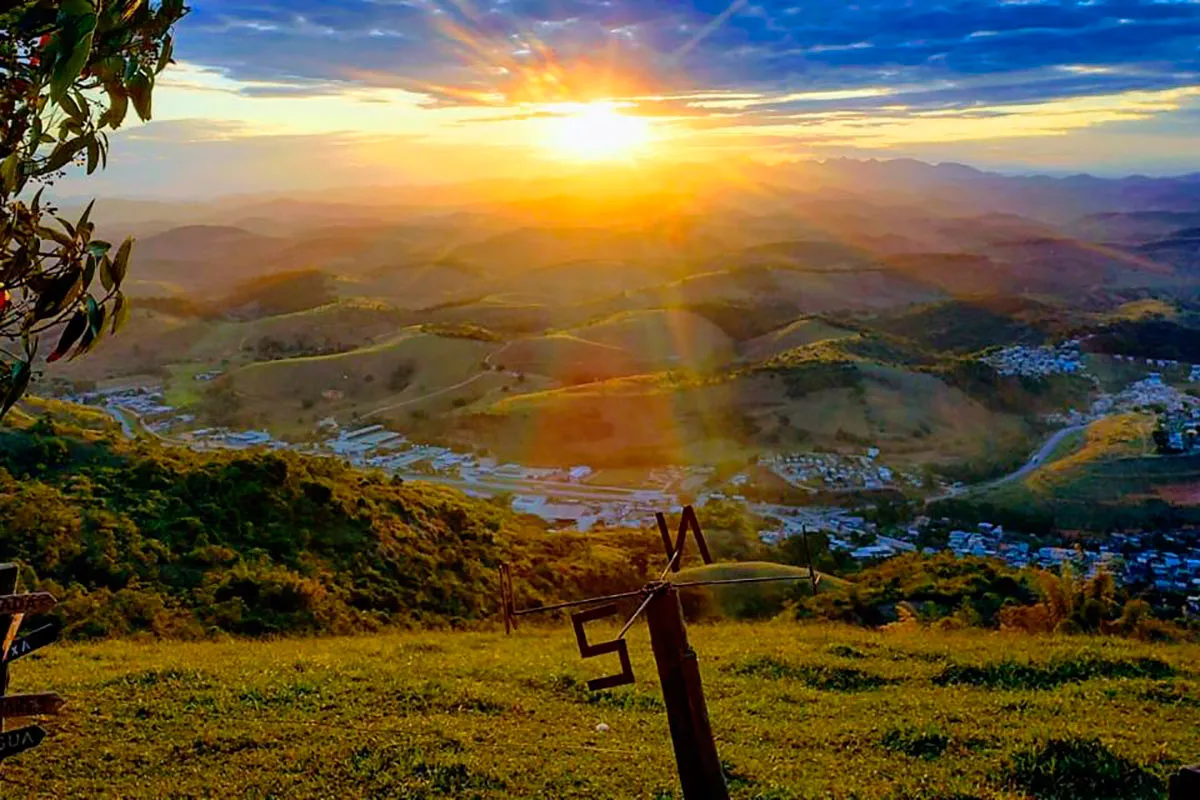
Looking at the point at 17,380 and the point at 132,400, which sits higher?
the point at 17,380

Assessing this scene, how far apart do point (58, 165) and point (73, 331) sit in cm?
65

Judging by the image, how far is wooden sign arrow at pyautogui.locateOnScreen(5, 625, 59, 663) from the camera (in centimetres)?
408

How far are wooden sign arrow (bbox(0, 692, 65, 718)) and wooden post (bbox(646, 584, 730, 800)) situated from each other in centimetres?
244

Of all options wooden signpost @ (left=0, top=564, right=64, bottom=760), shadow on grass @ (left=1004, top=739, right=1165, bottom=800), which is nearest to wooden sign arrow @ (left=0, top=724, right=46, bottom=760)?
wooden signpost @ (left=0, top=564, right=64, bottom=760)

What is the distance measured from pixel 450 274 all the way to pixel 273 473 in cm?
13577

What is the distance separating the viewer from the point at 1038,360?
69.6 metres

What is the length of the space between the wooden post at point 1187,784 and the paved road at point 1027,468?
42189 mm

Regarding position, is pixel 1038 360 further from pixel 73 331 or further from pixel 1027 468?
pixel 73 331

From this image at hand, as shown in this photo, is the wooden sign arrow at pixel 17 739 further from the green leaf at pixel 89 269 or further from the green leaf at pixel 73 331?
the green leaf at pixel 89 269

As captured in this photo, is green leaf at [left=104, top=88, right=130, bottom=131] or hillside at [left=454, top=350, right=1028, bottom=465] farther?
hillside at [left=454, top=350, right=1028, bottom=465]

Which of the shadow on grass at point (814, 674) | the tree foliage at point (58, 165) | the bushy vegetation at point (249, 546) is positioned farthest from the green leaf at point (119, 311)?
the bushy vegetation at point (249, 546)

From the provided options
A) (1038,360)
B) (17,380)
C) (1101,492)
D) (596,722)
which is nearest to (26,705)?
(17,380)

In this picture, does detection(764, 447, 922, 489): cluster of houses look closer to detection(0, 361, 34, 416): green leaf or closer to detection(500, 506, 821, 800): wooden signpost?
detection(500, 506, 821, 800): wooden signpost

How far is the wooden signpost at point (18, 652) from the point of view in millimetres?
3805
